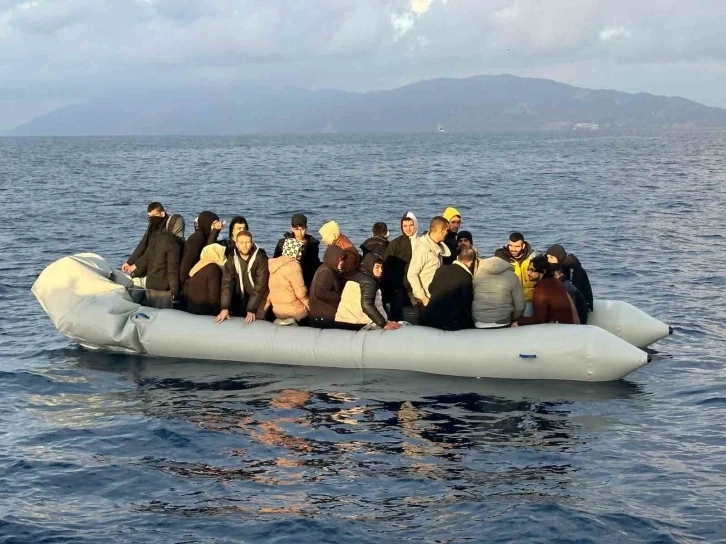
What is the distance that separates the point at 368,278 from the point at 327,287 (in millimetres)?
667

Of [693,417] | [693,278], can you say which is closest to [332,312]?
[693,417]

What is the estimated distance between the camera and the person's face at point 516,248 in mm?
12245

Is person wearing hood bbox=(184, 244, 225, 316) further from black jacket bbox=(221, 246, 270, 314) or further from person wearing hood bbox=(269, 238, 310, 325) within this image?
person wearing hood bbox=(269, 238, 310, 325)

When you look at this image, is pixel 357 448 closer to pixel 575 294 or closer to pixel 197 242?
pixel 575 294

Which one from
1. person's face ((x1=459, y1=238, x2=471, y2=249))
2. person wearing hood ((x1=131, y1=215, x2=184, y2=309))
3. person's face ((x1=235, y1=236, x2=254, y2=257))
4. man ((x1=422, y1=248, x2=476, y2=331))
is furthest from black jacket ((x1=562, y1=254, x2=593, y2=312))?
person wearing hood ((x1=131, y1=215, x2=184, y2=309))

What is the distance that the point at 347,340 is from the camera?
1231cm

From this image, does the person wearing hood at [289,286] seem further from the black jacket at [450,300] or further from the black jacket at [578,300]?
the black jacket at [578,300]

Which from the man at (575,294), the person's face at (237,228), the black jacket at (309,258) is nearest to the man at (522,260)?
the man at (575,294)

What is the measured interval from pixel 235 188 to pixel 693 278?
30838 mm

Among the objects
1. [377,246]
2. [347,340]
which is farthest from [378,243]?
[347,340]

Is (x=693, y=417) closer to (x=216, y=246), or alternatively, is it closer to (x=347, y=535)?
(x=347, y=535)

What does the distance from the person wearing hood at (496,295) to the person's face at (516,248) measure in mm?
236

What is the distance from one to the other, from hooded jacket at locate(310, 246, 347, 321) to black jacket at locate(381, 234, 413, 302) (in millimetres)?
719

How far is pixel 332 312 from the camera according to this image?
492 inches
